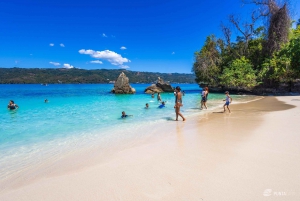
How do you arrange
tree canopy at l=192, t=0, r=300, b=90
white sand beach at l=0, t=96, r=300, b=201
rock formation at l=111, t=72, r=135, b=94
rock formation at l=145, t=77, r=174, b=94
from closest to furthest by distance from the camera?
white sand beach at l=0, t=96, r=300, b=201
tree canopy at l=192, t=0, r=300, b=90
rock formation at l=111, t=72, r=135, b=94
rock formation at l=145, t=77, r=174, b=94

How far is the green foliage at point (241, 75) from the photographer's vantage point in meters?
30.6

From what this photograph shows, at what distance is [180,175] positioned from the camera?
3.90 metres

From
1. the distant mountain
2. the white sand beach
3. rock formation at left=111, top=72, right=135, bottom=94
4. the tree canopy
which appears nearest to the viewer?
the white sand beach

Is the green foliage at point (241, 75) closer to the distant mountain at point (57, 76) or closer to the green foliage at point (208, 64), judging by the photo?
the green foliage at point (208, 64)

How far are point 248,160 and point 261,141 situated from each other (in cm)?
194

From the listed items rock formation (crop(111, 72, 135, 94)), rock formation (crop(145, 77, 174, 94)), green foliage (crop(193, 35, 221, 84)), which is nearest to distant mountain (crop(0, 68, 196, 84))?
rock formation (crop(145, 77, 174, 94))

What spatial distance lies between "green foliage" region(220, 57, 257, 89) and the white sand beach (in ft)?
91.0

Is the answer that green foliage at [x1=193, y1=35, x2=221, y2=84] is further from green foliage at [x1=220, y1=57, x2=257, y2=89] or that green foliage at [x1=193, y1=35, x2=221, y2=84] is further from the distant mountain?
the distant mountain

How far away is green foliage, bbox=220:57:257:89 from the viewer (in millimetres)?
30641

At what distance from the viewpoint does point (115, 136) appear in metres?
7.79

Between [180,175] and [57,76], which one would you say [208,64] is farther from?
[57,76]

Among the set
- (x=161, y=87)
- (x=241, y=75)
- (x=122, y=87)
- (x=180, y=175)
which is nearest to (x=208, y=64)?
(x=241, y=75)

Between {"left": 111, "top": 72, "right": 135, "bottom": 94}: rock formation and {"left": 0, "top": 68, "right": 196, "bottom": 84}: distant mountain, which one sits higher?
{"left": 0, "top": 68, "right": 196, "bottom": 84}: distant mountain

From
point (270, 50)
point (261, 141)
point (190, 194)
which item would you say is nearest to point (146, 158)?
point (190, 194)
